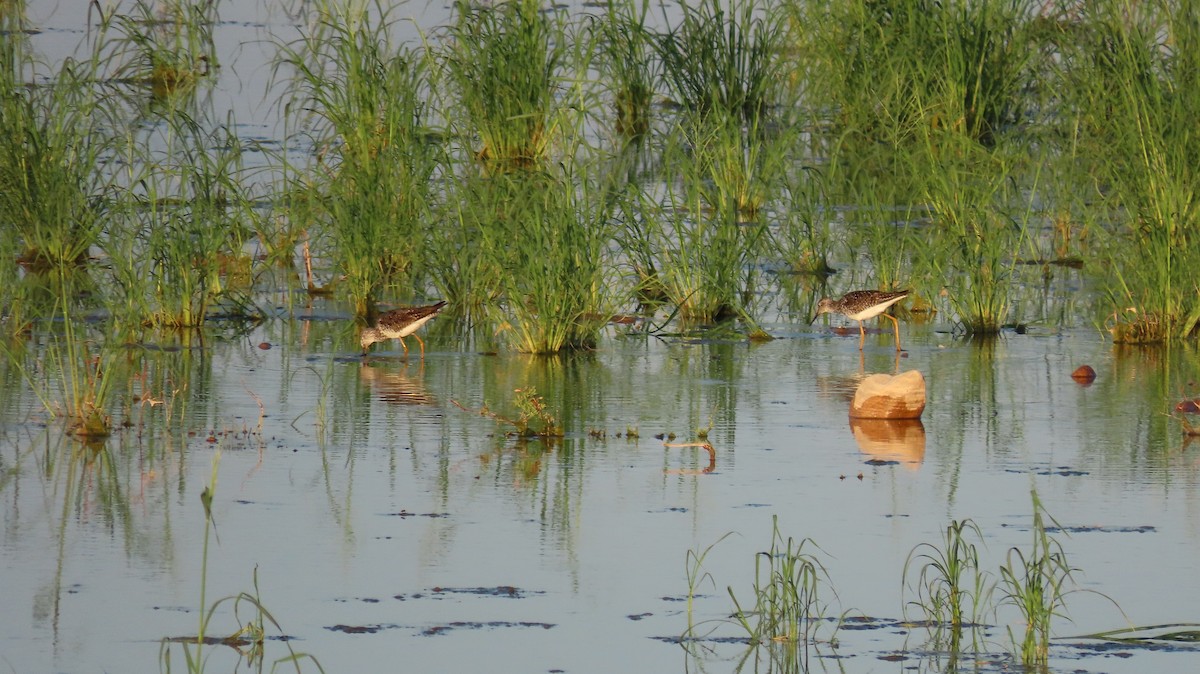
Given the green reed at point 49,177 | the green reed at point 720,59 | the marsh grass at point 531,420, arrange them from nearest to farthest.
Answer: the marsh grass at point 531,420
the green reed at point 49,177
the green reed at point 720,59

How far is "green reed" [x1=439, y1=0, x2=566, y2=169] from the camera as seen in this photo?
1705 centimetres

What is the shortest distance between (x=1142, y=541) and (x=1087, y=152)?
904 centimetres

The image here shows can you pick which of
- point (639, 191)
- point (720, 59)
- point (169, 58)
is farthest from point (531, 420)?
point (169, 58)

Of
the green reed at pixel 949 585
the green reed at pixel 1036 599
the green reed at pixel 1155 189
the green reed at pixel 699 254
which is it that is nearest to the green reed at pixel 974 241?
the green reed at pixel 1155 189

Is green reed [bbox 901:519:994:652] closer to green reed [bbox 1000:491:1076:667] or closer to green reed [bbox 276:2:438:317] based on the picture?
green reed [bbox 1000:491:1076:667]

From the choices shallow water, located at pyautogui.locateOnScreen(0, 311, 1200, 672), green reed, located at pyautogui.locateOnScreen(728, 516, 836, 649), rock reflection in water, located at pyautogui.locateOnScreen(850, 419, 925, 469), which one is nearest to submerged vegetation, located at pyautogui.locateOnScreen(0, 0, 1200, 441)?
shallow water, located at pyautogui.locateOnScreen(0, 311, 1200, 672)

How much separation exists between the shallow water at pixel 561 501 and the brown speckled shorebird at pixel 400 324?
0.15 m

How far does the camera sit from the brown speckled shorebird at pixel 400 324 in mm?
11984

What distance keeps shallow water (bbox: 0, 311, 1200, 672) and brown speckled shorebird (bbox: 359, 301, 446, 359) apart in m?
0.15

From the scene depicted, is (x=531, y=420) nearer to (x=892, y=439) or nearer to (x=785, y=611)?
(x=892, y=439)

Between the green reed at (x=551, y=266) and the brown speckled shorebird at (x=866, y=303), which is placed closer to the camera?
the green reed at (x=551, y=266)

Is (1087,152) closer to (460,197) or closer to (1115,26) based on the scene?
(1115,26)

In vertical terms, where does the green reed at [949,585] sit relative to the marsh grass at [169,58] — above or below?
below

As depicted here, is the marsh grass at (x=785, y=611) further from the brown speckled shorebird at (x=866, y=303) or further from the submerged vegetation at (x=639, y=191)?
the brown speckled shorebird at (x=866, y=303)
